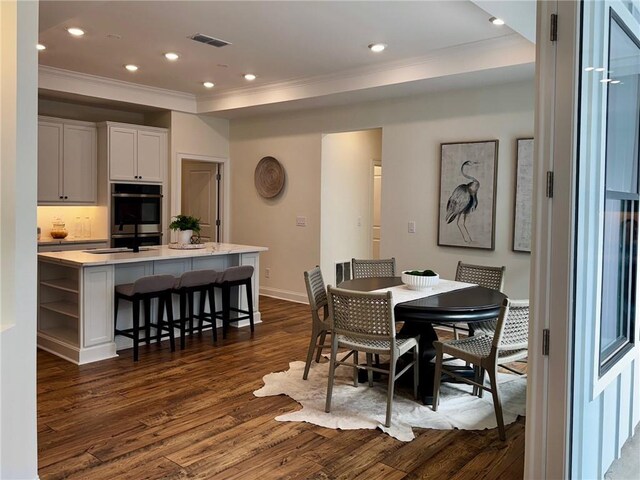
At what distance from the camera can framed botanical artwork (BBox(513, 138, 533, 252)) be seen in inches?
207

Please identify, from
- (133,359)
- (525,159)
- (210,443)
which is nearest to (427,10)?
(525,159)

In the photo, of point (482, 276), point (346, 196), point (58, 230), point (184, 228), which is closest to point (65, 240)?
point (58, 230)

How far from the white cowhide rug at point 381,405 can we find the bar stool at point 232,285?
1362 millimetres

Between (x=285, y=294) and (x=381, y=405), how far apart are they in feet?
13.4

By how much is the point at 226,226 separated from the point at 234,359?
396 centimetres

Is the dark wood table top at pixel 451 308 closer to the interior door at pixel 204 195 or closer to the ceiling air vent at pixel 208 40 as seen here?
the ceiling air vent at pixel 208 40

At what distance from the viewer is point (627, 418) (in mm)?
2787

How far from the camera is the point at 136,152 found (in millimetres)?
7309

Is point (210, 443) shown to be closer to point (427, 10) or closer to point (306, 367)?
point (306, 367)

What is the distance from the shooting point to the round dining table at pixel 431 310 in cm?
340

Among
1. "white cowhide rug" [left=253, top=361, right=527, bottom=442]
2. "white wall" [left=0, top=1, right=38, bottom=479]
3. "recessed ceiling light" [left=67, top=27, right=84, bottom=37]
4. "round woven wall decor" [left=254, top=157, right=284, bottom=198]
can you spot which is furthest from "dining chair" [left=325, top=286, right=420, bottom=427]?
"round woven wall decor" [left=254, top=157, right=284, bottom=198]

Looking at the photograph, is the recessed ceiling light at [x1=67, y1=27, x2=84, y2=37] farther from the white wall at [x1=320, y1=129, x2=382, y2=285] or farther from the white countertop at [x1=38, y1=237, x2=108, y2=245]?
the white wall at [x1=320, y1=129, x2=382, y2=285]

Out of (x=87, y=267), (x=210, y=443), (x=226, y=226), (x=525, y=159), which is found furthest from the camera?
(x=226, y=226)

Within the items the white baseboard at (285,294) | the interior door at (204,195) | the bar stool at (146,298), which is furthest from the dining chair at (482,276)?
the interior door at (204,195)
